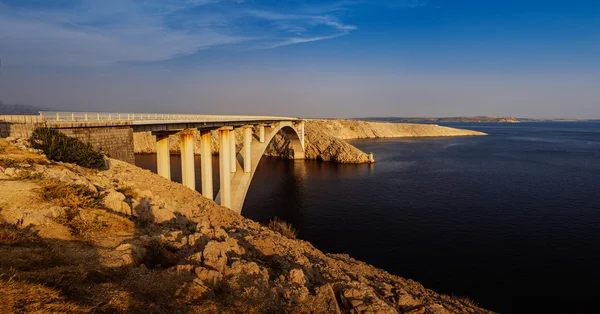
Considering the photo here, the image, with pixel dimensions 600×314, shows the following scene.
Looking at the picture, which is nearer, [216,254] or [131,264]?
[131,264]

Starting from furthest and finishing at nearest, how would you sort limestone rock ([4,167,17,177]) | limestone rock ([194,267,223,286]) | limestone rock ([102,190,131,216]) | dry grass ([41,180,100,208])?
limestone rock ([4,167,17,177]) < limestone rock ([102,190,131,216]) < dry grass ([41,180,100,208]) < limestone rock ([194,267,223,286])

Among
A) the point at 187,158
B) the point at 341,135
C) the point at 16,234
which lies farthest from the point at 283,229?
the point at 341,135

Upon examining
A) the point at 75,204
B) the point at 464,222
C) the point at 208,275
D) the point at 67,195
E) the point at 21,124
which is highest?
the point at 21,124

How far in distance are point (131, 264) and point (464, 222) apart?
3243 centimetres

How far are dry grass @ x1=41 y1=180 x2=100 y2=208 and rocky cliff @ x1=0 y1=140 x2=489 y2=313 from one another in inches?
1.2

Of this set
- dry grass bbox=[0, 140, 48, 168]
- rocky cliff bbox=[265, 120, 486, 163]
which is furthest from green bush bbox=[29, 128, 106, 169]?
rocky cliff bbox=[265, 120, 486, 163]

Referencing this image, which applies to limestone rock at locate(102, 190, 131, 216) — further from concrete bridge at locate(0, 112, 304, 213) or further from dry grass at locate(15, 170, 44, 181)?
concrete bridge at locate(0, 112, 304, 213)

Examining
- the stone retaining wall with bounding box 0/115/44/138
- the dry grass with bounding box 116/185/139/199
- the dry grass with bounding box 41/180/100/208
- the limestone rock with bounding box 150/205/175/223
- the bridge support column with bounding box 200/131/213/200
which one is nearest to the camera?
the dry grass with bounding box 41/180/100/208

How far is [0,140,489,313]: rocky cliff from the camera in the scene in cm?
564

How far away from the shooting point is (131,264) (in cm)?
709

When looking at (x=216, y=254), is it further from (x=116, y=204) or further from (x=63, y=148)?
(x=63, y=148)

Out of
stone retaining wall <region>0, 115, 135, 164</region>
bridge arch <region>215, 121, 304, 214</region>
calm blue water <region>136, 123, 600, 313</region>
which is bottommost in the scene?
calm blue water <region>136, 123, 600, 313</region>

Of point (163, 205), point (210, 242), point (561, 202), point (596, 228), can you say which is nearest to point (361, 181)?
point (561, 202)

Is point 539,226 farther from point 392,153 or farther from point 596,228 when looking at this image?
point 392,153
